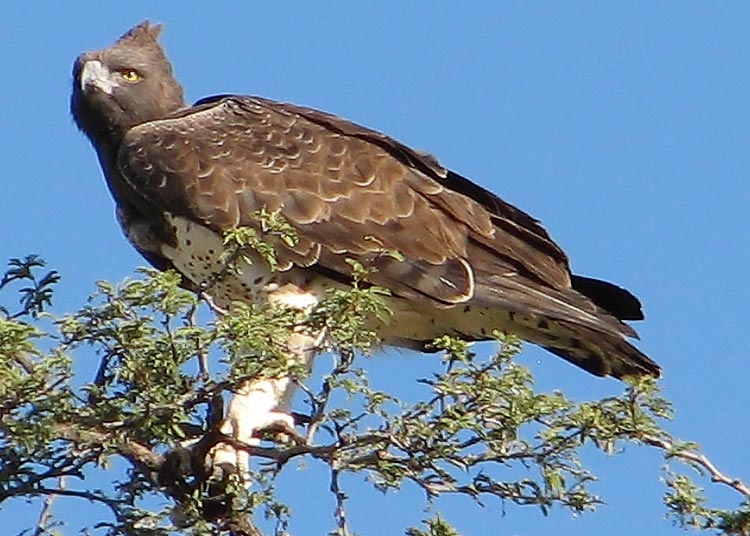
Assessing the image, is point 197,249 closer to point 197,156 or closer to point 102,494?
point 197,156

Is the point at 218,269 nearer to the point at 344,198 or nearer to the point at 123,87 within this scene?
the point at 344,198

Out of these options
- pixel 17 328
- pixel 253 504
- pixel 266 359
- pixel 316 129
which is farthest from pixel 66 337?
pixel 316 129

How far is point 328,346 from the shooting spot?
5.90 m

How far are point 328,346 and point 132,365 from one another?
68cm

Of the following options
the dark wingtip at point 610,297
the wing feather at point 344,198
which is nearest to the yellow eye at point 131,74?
the wing feather at point 344,198

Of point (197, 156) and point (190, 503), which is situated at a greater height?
point (197, 156)

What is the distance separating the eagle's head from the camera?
8797 millimetres

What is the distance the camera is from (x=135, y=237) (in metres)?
8.41

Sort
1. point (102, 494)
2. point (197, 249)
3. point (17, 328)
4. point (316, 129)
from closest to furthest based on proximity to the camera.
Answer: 1. point (17, 328)
2. point (102, 494)
3. point (197, 249)
4. point (316, 129)

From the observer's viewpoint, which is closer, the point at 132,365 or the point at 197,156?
the point at 132,365

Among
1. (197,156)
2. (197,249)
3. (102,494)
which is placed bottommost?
(102,494)

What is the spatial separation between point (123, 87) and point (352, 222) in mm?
1607

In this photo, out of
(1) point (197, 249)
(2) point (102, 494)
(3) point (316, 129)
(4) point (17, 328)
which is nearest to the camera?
(4) point (17, 328)

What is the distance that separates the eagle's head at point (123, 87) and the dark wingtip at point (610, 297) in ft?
7.75
